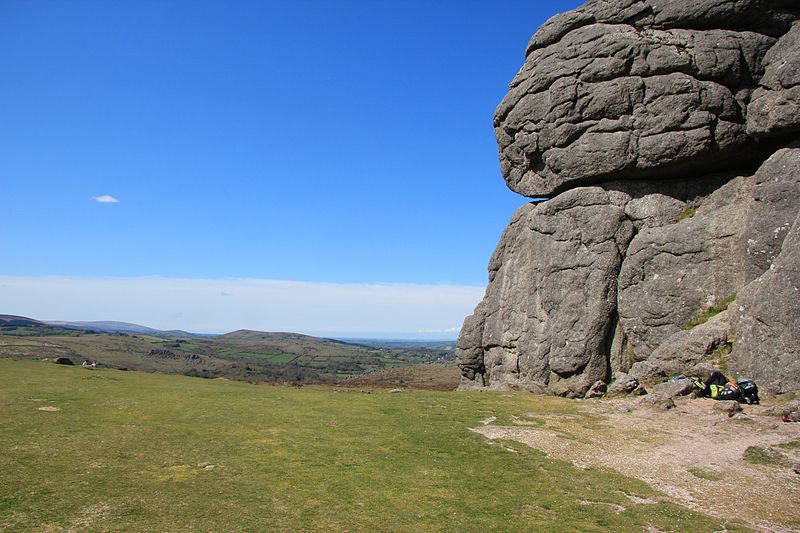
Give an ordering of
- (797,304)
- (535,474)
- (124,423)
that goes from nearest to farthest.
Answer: (535,474) → (124,423) → (797,304)

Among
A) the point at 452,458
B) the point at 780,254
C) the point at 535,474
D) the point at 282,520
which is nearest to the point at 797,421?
Answer: the point at 780,254

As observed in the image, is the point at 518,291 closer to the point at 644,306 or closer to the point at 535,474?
the point at 644,306

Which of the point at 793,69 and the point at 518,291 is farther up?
the point at 793,69

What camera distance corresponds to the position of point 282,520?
471 inches

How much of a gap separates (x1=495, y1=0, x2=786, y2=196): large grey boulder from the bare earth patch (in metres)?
19.0

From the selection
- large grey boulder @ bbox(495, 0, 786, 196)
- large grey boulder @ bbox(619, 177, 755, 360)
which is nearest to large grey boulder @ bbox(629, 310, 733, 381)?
large grey boulder @ bbox(619, 177, 755, 360)

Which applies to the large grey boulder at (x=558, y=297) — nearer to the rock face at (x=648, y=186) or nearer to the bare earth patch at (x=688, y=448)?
the rock face at (x=648, y=186)

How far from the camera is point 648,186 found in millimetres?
38719

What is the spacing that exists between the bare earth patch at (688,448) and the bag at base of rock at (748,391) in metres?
0.85

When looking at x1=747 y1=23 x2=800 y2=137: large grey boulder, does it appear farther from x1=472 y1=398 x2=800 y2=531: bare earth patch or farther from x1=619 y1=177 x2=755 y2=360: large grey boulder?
x1=472 y1=398 x2=800 y2=531: bare earth patch

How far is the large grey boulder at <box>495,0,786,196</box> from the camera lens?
35469 millimetres

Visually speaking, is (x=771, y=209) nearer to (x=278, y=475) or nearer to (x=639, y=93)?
(x=639, y=93)


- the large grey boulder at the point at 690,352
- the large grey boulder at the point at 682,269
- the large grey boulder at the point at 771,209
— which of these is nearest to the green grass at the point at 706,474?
the large grey boulder at the point at 690,352

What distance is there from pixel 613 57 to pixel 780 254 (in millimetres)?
18883
